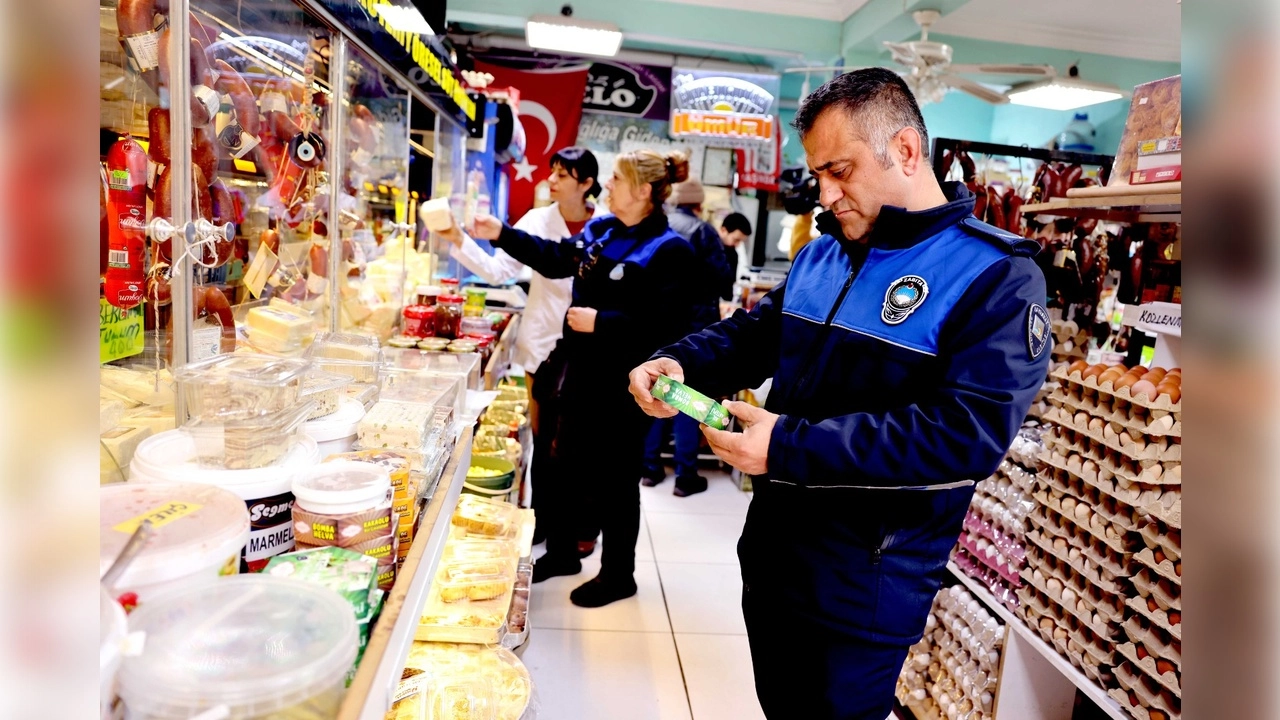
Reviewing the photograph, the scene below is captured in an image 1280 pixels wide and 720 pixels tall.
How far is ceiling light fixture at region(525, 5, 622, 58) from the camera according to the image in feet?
22.6

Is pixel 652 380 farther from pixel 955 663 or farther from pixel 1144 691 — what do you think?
pixel 955 663

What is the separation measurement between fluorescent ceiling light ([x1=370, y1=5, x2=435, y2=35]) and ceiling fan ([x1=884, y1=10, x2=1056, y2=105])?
3.68m

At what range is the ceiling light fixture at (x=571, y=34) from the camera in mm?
6902

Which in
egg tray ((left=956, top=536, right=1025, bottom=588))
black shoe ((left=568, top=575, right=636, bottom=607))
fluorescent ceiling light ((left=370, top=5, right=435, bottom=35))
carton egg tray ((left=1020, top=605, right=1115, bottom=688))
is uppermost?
fluorescent ceiling light ((left=370, top=5, right=435, bottom=35))

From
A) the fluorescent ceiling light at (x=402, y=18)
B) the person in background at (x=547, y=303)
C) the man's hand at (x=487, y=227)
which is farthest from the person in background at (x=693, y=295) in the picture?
the fluorescent ceiling light at (x=402, y=18)

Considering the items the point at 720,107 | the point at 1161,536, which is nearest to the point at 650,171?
the point at 1161,536

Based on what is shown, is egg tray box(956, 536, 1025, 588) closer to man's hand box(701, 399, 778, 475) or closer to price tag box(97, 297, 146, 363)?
man's hand box(701, 399, 778, 475)

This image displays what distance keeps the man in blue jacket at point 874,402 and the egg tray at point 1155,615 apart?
0.68 meters

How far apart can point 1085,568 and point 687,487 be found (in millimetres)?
3379

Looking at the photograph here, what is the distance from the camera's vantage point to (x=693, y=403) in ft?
5.30

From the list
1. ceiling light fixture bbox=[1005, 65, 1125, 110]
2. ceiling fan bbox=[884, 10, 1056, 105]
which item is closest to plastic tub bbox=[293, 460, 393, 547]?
ceiling fan bbox=[884, 10, 1056, 105]
